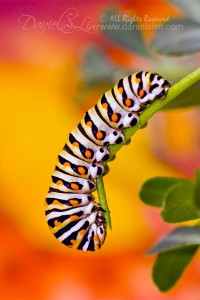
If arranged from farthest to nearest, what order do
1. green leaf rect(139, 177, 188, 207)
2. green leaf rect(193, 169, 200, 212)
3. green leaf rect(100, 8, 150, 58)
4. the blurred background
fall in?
the blurred background < green leaf rect(100, 8, 150, 58) < green leaf rect(139, 177, 188, 207) < green leaf rect(193, 169, 200, 212)

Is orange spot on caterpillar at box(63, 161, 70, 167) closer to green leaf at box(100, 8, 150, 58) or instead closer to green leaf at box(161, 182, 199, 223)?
green leaf at box(161, 182, 199, 223)

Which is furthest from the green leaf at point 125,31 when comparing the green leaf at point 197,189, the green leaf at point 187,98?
the green leaf at point 197,189

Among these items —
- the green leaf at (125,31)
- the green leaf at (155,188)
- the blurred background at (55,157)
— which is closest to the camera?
the green leaf at (155,188)

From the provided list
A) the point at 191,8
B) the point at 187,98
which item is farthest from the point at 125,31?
the point at 187,98

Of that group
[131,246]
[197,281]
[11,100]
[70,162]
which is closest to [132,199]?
[131,246]

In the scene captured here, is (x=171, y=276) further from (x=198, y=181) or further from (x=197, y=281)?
(x=197, y=281)

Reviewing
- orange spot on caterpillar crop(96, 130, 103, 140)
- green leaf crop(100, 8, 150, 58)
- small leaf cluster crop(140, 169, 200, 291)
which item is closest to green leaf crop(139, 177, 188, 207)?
small leaf cluster crop(140, 169, 200, 291)

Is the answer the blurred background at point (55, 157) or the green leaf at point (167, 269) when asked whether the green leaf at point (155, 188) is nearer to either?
the green leaf at point (167, 269)
